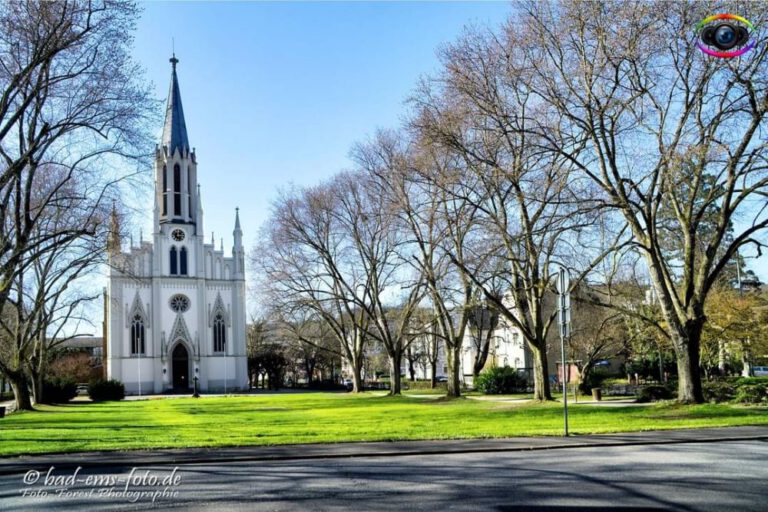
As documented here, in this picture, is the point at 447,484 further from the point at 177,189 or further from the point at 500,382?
the point at 177,189

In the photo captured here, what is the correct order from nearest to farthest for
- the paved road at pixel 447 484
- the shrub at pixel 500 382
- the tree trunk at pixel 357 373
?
the paved road at pixel 447 484, the shrub at pixel 500 382, the tree trunk at pixel 357 373

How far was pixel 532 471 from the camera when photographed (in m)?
9.89

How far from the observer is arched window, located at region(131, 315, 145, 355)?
70625mm

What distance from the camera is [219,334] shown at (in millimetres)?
75438

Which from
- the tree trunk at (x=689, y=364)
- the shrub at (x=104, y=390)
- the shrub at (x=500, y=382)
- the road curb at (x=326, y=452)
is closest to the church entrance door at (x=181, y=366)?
the shrub at (x=104, y=390)

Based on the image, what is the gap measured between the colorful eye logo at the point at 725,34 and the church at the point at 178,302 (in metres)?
61.6

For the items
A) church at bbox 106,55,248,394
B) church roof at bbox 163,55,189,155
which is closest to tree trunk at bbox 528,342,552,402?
church at bbox 106,55,248,394

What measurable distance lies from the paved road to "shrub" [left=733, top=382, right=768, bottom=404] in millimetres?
13083

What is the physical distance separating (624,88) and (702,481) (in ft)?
47.7

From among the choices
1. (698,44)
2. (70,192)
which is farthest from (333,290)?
(698,44)

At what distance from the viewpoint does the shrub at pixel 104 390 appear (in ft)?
171

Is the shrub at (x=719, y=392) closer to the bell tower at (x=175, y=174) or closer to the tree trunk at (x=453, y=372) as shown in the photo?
the tree trunk at (x=453, y=372)

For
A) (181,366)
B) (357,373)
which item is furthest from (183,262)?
(357,373)

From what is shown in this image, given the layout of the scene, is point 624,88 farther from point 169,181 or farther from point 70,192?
point 169,181
